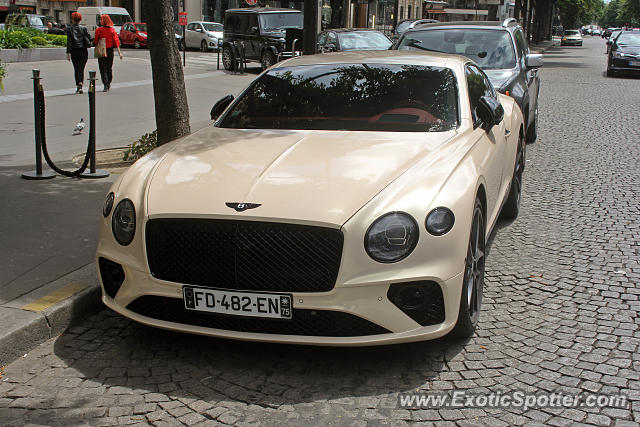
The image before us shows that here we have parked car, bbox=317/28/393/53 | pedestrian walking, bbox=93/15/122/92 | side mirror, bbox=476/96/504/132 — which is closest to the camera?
side mirror, bbox=476/96/504/132

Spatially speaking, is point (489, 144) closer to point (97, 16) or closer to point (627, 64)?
point (627, 64)

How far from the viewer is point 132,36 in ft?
127

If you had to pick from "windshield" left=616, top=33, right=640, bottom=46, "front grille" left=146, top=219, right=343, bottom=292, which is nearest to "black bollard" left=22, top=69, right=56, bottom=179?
"front grille" left=146, top=219, right=343, bottom=292

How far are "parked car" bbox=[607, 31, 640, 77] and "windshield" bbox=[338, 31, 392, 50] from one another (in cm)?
933

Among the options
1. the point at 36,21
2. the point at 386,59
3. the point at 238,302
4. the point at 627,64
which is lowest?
the point at 627,64

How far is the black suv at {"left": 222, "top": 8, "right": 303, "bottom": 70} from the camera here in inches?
968

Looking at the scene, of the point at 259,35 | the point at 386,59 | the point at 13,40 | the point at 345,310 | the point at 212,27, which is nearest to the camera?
the point at 345,310

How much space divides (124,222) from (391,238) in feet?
4.59

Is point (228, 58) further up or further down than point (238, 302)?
further down

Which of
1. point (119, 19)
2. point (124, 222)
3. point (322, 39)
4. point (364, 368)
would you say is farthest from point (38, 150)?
point (119, 19)

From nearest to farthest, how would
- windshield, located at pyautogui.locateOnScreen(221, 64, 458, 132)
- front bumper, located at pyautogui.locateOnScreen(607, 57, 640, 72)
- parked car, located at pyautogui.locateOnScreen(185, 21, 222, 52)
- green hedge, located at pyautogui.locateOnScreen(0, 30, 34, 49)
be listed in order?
windshield, located at pyautogui.locateOnScreen(221, 64, 458, 132) < green hedge, located at pyautogui.locateOnScreen(0, 30, 34, 49) < front bumper, located at pyautogui.locateOnScreen(607, 57, 640, 72) < parked car, located at pyautogui.locateOnScreen(185, 21, 222, 52)

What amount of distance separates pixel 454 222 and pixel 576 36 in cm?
7571

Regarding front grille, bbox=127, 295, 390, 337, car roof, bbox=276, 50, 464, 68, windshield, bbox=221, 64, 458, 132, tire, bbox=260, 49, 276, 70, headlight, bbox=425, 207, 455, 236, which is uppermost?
car roof, bbox=276, 50, 464, 68

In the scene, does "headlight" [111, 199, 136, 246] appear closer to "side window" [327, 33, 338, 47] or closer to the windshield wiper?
the windshield wiper
